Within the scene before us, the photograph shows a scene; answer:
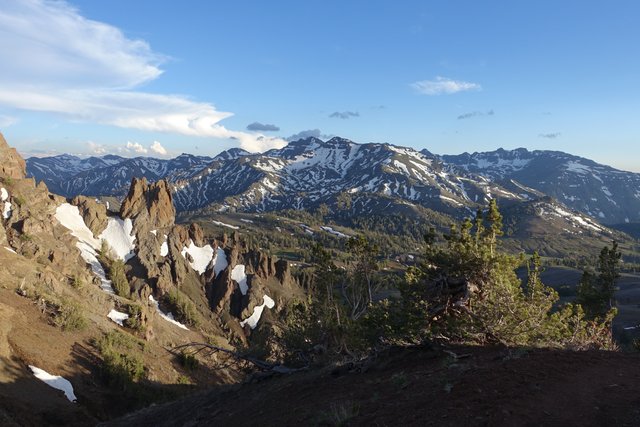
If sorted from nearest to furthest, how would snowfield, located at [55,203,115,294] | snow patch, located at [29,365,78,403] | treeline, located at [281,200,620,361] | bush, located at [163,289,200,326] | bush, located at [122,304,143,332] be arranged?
1. treeline, located at [281,200,620,361]
2. snow patch, located at [29,365,78,403]
3. bush, located at [122,304,143,332]
4. snowfield, located at [55,203,115,294]
5. bush, located at [163,289,200,326]

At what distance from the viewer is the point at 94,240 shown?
82938mm

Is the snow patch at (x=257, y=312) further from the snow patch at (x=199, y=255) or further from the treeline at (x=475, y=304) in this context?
the treeline at (x=475, y=304)

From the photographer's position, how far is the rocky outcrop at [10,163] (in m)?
72.1

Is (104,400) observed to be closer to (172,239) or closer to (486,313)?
(486,313)

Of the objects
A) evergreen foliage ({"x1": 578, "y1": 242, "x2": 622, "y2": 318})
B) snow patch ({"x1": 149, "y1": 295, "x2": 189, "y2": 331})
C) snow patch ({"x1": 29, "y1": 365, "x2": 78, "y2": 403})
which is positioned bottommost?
snow patch ({"x1": 149, "y1": 295, "x2": 189, "y2": 331})

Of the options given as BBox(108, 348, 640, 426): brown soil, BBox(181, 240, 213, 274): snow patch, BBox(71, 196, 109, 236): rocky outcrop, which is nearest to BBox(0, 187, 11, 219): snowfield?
BBox(71, 196, 109, 236): rocky outcrop

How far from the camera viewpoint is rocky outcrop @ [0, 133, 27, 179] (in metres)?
72.1

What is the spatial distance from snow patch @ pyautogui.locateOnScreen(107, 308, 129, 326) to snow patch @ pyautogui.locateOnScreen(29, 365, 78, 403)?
70.7 ft

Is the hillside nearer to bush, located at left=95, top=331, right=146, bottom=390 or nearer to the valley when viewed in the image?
bush, located at left=95, top=331, right=146, bottom=390

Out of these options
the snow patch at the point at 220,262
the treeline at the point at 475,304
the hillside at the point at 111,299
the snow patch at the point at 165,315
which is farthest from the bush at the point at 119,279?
the treeline at the point at 475,304

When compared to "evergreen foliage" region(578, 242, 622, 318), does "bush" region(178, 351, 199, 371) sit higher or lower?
lower

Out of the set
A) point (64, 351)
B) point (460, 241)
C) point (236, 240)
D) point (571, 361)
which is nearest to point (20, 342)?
point (64, 351)

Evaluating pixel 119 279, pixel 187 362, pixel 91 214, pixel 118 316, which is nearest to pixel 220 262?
pixel 91 214

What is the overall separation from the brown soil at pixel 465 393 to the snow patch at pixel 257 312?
84202 mm
